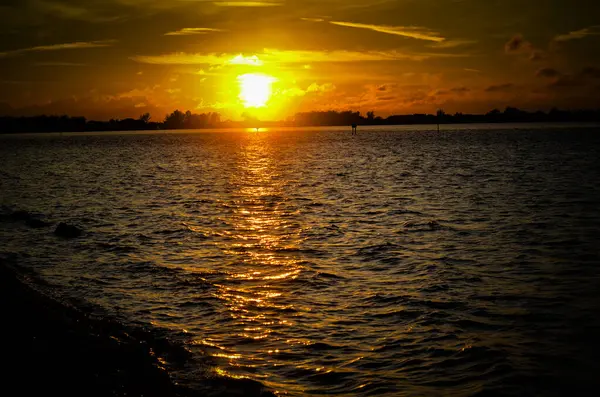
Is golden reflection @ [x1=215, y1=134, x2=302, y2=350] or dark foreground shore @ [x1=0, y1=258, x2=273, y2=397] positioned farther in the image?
golden reflection @ [x1=215, y1=134, x2=302, y2=350]

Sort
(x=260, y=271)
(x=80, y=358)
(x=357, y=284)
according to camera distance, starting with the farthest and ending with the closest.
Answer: (x=260, y=271) → (x=357, y=284) → (x=80, y=358)

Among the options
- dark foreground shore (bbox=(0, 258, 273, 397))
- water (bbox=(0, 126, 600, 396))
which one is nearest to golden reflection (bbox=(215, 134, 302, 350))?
water (bbox=(0, 126, 600, 396))

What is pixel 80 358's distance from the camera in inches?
425

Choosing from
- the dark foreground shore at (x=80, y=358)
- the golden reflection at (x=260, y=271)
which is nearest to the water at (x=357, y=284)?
the golden reflection at (x=260, y=271)

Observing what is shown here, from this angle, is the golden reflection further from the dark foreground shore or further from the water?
the dark foreground shore

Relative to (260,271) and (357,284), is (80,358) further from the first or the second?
(260,271)

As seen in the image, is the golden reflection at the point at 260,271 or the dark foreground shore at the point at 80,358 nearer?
the dark foreground shore at the point at 80,358

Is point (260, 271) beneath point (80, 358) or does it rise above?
beneath

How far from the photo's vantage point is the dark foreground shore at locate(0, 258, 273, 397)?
950 centimetres

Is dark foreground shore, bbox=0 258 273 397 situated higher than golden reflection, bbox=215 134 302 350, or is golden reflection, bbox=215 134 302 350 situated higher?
dark foreground shore, bbox=0 258 273 397

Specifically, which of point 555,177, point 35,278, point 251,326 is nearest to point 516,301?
point 251,326

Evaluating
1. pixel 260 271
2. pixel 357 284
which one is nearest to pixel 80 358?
pixel 357 284

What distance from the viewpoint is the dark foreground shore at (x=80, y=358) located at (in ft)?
31.2

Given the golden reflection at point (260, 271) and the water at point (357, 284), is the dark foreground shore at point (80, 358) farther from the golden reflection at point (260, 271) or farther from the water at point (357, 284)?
the golden reflection at point (260, 271)
